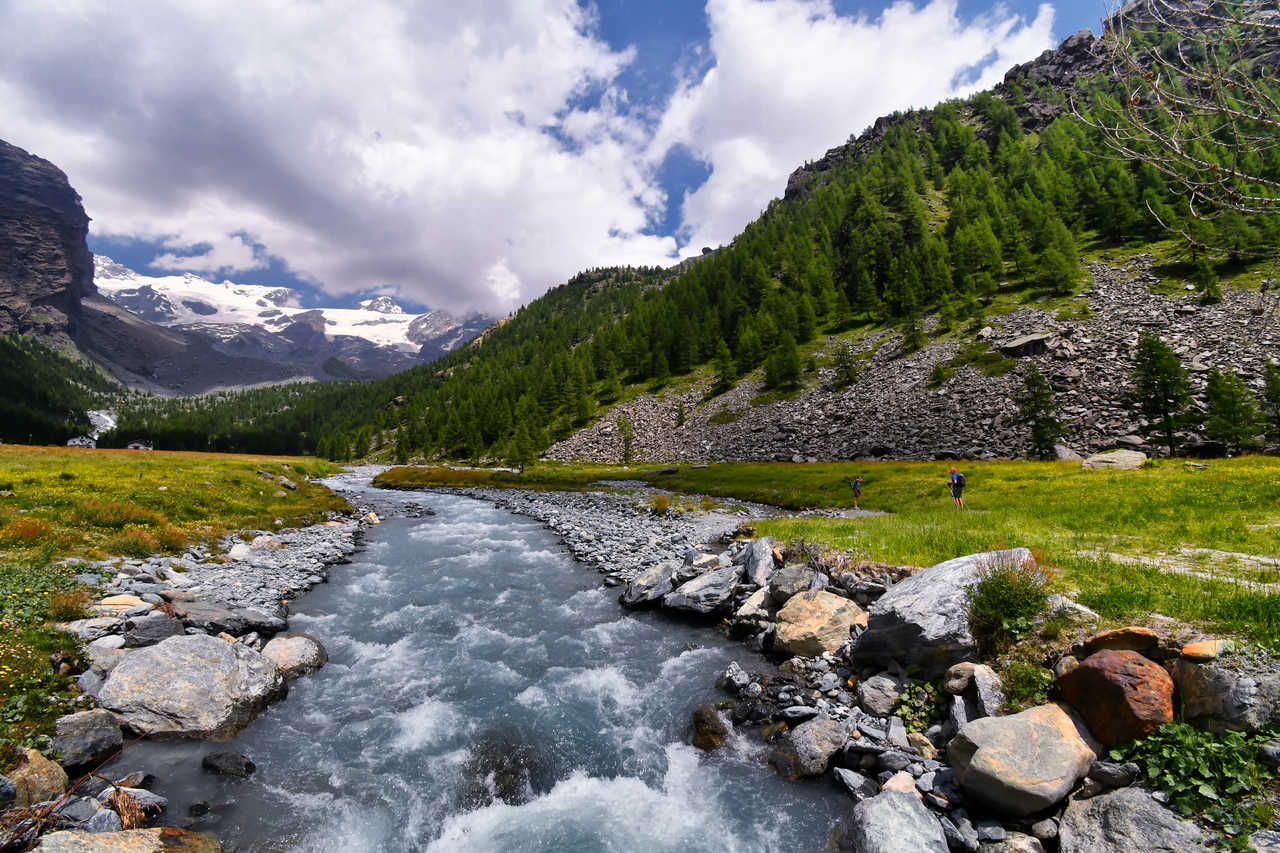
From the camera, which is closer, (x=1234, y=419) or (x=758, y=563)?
(x=758, y=563)

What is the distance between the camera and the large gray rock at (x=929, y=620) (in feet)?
33.4

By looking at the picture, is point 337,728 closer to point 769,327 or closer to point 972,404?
point 972,404

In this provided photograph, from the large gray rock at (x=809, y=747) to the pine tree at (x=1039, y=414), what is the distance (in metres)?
49.0

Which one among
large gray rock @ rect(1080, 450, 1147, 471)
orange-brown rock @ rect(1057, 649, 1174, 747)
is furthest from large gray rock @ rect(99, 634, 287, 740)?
large gray rock @ rect(1080, 450, 1147, 471)

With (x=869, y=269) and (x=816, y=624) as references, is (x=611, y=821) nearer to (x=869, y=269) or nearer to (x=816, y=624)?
(x=816, y=624)

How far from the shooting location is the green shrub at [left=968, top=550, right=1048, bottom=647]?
966cm

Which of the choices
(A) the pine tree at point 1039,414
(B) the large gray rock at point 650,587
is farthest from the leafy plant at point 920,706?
(A) the pine tree at point 1039,414

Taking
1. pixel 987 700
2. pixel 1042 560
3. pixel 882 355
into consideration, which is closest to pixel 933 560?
pixel 1042 560

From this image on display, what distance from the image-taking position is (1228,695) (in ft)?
21.9

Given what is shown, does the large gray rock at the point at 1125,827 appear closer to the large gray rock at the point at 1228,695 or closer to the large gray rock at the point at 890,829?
the large gray rock at the point at 1228,695

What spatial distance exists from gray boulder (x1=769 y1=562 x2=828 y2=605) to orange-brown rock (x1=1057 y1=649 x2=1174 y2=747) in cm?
684

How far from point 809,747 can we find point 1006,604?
4.89 m

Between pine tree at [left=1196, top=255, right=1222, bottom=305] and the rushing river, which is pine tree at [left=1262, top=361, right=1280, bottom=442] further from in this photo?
the rushing river

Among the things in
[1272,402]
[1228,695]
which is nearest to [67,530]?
[1228,695]
